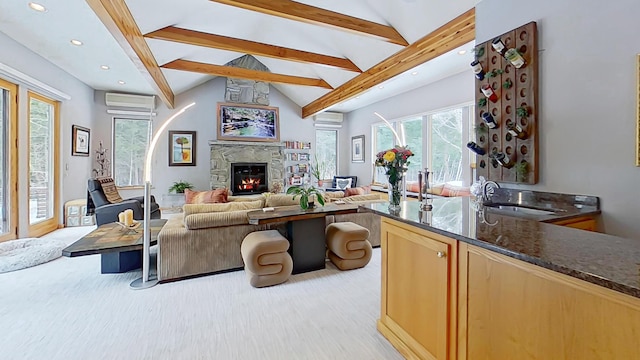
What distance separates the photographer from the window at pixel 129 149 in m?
6.66

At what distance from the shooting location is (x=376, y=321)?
7.14 feet

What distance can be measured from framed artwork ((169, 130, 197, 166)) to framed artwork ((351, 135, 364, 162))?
4.62m

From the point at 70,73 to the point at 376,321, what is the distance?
21.6ft

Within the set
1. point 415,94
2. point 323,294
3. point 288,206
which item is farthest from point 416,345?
point 415,94

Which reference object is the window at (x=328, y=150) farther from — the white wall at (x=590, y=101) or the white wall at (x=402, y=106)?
the white wall at (x=590, y=101)

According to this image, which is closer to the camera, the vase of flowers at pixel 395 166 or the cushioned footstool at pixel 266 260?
the vase of flowers at pixel 395 166

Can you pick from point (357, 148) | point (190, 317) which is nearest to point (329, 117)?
point (357, 148)

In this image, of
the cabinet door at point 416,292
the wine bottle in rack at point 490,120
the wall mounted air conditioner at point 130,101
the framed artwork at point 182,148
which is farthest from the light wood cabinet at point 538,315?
the wall mounted air conditioner at point 130,101

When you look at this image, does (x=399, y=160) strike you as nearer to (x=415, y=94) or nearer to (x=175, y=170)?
(x=415, y=94)

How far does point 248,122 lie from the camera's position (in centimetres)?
774

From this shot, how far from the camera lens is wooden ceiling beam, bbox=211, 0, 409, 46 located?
2.98 meters

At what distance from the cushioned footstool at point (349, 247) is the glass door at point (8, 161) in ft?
14.8

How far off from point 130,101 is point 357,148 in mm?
6037

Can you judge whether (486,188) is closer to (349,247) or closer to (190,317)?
(349,247)
